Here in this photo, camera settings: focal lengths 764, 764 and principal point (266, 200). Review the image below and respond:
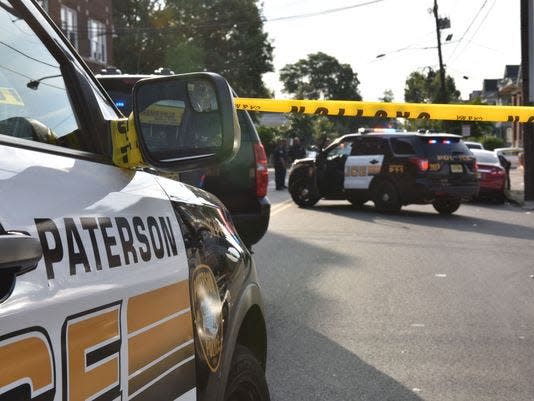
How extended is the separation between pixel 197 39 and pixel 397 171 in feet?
135

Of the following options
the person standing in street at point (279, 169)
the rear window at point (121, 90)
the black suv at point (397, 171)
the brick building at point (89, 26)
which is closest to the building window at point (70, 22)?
the brick building at point (89, 26)

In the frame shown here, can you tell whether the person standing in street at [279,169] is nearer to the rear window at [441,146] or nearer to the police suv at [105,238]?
the rear window at [441,146]

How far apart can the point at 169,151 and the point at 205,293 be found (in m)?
0.51

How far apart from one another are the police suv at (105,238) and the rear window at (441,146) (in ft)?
45.2

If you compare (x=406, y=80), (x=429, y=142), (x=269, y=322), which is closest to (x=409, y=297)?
(x=269, y=322)

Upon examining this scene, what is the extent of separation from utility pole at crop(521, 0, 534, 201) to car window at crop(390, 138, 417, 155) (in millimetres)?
4230

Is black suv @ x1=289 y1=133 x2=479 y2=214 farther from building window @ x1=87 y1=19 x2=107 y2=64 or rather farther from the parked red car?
building window @ x1=87 y1=19 x2=107 y2=64

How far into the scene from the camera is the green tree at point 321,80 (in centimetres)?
13662

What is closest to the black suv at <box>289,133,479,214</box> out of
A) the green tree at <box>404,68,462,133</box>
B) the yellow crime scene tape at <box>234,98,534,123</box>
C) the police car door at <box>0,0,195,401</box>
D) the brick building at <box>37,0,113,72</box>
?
the yellow crime scene tape at <box>234,98,534,123</box>

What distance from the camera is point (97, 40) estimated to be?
34.4 meters

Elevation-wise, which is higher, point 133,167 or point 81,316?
point 133,167

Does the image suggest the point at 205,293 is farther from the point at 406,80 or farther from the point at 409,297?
the point at 406,80

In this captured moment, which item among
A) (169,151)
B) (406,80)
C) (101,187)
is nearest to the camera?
(101,187)

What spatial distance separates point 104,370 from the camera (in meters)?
1.64
